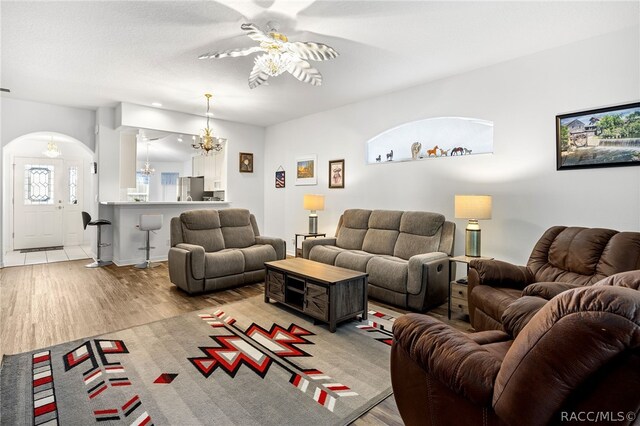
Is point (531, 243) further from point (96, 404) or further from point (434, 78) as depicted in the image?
point (96, 404)

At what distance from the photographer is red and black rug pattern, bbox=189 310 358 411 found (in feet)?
6.73

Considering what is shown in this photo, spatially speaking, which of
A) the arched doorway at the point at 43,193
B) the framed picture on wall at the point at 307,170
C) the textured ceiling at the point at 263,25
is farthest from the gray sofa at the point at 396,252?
the arched doorway at the point at 43,193

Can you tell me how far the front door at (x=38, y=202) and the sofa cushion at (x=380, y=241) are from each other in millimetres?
7119

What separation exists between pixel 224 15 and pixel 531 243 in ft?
12.2

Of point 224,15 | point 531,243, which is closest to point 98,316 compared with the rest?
point 224,15

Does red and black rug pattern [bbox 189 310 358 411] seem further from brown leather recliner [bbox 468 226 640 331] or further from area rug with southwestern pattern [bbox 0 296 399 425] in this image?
brown leather recliner [bbox 468 226 640 331]

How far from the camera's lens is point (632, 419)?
2.86 ft

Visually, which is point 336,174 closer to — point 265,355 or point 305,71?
point 305,71

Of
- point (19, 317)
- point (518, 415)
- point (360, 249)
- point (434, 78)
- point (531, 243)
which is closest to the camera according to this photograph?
point (518, 415)

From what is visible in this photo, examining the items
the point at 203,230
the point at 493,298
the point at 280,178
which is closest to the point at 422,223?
the point at 493,298

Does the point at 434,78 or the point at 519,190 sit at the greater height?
the point at 434,78

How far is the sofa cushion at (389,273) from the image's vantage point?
11.5 ft

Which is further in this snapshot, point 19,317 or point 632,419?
point 19,317

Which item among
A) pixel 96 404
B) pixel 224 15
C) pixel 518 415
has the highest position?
pixel 224 15
